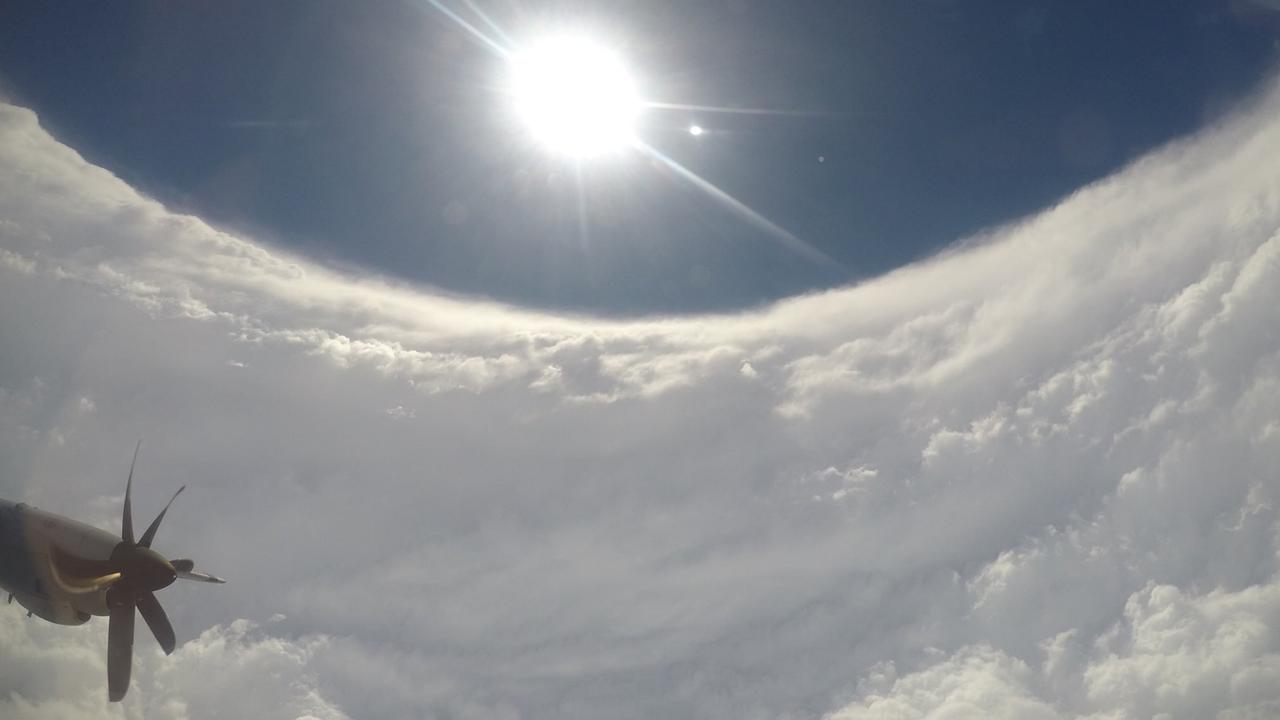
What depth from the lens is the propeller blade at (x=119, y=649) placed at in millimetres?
66250

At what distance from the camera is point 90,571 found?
213 feet

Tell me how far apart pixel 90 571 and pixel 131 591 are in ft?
14.7

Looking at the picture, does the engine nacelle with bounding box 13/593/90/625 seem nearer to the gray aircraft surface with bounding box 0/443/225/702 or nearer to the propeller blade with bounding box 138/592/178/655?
the gray aircraft surface with bounding box 0/443/225/702

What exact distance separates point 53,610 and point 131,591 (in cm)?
1101

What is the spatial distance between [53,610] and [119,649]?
8361 millimetres

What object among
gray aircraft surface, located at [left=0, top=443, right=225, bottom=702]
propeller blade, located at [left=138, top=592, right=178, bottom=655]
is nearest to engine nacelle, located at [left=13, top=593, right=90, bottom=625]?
gray aircraft surface, located at [left=0, top=443, right=225, bottom=702]

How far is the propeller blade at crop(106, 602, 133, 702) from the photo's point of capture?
66250 mm

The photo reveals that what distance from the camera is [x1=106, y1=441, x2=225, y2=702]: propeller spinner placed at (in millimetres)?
64625

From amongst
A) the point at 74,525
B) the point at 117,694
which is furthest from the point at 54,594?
the point at 117,694

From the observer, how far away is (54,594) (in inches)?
2579

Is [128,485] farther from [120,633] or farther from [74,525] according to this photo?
[120,633]

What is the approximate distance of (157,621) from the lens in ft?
224

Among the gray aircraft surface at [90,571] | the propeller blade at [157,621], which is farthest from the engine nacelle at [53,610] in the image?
the propeller blade at [157,621]

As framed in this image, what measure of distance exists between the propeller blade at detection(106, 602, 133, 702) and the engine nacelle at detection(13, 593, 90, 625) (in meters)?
4.76
